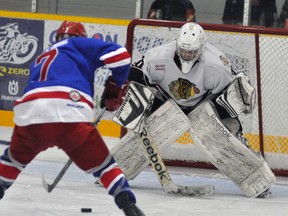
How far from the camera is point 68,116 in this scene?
3.74 metres

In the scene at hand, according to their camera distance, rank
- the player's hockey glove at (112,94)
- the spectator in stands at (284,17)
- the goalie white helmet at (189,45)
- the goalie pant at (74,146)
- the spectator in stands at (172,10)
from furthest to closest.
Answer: the spectator in stands at (172,10) → the spectator in stands at (284,17) → the goalie white helmet at (189,45) → the player's hockey glove at (112,94) → the goalie pant at (74,146)

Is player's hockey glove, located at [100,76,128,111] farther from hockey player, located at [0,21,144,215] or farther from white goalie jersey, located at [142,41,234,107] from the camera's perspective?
white goalie jersey, located at [142,41,234,107]

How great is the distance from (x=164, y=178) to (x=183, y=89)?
47cm

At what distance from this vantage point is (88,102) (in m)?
3.82

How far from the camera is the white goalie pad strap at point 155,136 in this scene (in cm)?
518

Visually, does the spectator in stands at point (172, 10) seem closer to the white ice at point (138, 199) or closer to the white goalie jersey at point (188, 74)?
the white ice at point (138, 199)

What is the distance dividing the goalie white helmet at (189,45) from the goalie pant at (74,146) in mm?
1328

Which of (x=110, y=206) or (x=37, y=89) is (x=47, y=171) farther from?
(x=37, y=89)

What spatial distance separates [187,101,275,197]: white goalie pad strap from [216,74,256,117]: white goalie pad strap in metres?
0.09

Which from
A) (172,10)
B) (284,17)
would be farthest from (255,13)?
(172,10)

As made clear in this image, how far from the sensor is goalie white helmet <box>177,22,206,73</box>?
5002 mm

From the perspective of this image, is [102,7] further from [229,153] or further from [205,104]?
[229,153]

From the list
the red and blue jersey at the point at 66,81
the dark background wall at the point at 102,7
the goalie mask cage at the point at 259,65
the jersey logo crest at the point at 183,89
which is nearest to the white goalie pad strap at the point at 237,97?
the jersey logo crest at the point at 183,89

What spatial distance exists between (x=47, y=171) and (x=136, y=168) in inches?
24.8
